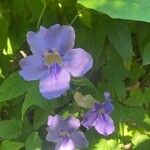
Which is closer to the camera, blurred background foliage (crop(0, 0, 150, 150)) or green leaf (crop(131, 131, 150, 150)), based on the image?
blurred background foliage (crop(0, 0, 150, 150))

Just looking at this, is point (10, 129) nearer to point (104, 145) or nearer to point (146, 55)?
point (104, 145)

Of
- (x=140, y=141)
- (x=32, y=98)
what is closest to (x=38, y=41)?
(x=32, y=98)

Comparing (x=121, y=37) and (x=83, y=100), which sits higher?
(x=121, y=37)

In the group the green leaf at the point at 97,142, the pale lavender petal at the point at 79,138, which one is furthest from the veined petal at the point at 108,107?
the green leaf at the point at 97,142

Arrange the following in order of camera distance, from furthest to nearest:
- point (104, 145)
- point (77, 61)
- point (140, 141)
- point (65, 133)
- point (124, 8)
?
1. point (140, 141)
2. point (104, 145)
3. point (65, 133)
4. point (77, 61)
5. point (124, 8)

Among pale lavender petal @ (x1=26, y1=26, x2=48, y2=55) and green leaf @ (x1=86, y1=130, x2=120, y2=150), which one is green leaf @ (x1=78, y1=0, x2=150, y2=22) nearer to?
pale lavender petal @ (x1=26, y1=26, x2=48, y2=55)

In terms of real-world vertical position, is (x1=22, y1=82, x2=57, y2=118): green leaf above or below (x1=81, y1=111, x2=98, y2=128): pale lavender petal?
above

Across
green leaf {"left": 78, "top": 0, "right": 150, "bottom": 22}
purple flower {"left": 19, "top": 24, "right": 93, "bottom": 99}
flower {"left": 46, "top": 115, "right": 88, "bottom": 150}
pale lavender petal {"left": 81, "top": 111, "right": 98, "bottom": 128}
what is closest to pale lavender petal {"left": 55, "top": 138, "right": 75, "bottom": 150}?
flower {"left": 46, "top": 115, "right": 88, "bottom": 150}

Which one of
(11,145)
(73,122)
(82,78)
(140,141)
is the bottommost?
(140,141)
